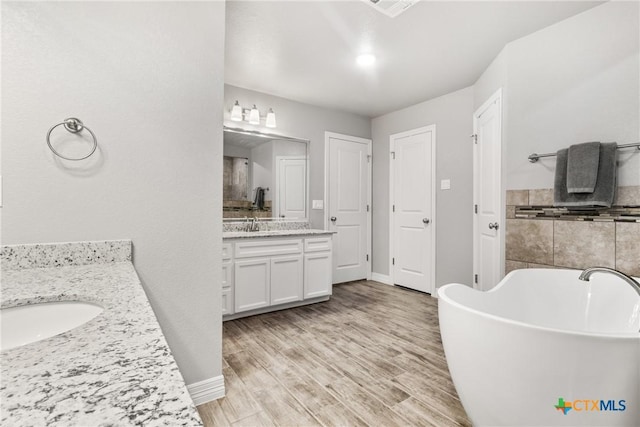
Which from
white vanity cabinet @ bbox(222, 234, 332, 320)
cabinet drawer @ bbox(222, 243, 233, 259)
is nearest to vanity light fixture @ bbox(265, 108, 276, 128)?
white vanity cabinet @ bbox(222, 234, 332, 320)

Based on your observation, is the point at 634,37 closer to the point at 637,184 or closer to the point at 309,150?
the point at 637,184

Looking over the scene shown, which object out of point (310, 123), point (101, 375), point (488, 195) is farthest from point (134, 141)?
point (488, 195)

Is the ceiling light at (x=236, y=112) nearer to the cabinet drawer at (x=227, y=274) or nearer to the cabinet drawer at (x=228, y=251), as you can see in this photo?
the cabinet drawer at (x=228, y=251)

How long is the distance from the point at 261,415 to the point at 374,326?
1440 millimetres

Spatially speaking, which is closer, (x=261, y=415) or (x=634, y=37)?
(x=261, y=415)

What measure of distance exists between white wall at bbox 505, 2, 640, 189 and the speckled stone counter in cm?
267

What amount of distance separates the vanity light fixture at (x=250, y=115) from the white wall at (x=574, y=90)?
7.79ft

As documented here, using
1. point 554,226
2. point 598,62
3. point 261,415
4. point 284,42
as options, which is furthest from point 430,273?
point 284,42

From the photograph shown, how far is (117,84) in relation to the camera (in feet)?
4.58

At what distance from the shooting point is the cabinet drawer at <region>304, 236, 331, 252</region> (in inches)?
133

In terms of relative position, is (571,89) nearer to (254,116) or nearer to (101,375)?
(254,116)

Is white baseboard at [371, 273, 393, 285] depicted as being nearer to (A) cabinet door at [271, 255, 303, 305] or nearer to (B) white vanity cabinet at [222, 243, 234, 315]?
(A) cabinet door at [271, 255, 303, 305]

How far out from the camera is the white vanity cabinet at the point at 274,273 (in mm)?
2867

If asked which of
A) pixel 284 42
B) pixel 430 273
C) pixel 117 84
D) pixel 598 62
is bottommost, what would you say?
pixel 430 273
